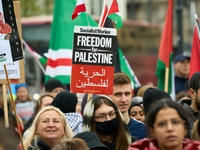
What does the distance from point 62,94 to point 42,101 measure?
3.60 ft

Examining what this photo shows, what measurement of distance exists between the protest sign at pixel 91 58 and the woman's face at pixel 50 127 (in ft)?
2.86

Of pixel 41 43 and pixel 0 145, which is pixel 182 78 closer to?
pixel 0 145

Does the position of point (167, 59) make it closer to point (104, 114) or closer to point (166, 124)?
point (104, 114)

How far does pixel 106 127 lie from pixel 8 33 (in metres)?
1.84

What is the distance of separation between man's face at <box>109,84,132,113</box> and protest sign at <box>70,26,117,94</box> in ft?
0.69

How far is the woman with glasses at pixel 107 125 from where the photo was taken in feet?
14.4

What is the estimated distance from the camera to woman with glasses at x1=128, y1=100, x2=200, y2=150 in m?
3.09

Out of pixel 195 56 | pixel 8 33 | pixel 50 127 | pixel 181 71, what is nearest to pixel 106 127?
pixel 50 127

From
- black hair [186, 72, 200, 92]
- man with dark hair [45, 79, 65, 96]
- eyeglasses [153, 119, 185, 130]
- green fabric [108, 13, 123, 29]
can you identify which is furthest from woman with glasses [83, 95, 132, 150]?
man with dark hair [45, 79, 65, 96]

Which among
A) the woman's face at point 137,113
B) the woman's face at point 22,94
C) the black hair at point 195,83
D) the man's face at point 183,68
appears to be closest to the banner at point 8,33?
the woman's face at point 137,113

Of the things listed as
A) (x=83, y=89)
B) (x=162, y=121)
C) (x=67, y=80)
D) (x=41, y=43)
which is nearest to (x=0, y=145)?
(x=162, y=121)

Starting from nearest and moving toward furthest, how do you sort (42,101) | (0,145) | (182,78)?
1. (0,145)
2. (42,101)
3. (182,78)

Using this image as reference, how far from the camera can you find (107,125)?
14.4 ft

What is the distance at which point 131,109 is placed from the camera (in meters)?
5.95
